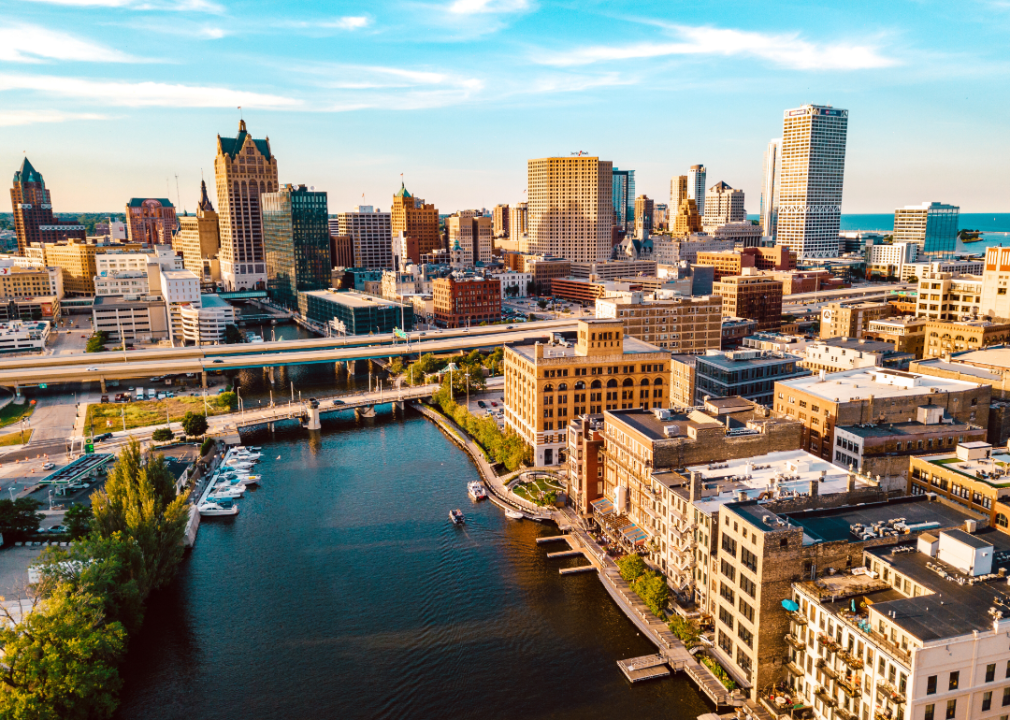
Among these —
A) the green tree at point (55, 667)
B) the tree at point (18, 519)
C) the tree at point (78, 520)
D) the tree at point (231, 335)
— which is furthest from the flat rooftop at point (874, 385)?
the tree at point (231, 335)

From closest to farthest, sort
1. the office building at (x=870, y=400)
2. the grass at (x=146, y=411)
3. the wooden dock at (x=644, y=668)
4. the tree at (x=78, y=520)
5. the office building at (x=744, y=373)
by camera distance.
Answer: the wooden dock at (x=644, y=668) < the tree at (x=78, y=520) < the office building at (x=870, y=400) < the office building at (x=744, y=373) < the grass at (x=146, y=411)

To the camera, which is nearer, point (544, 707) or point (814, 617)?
point (814, 617)

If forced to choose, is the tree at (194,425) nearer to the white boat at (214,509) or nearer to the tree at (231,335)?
the white boat at (214,509)

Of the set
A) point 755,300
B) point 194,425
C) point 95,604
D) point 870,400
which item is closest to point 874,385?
point 870,400

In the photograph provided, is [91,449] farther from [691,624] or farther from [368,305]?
[368,305]

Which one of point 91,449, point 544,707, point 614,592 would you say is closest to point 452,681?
point 544,707

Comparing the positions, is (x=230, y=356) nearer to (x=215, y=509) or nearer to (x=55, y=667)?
(x=215, y=509)

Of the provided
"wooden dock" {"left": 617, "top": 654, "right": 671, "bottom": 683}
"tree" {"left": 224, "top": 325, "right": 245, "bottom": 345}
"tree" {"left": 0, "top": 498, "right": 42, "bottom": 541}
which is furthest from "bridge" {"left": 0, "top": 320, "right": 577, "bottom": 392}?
"wooden dock" {"left": 617, "top": 654, "right": 671, "bottom": 683}
